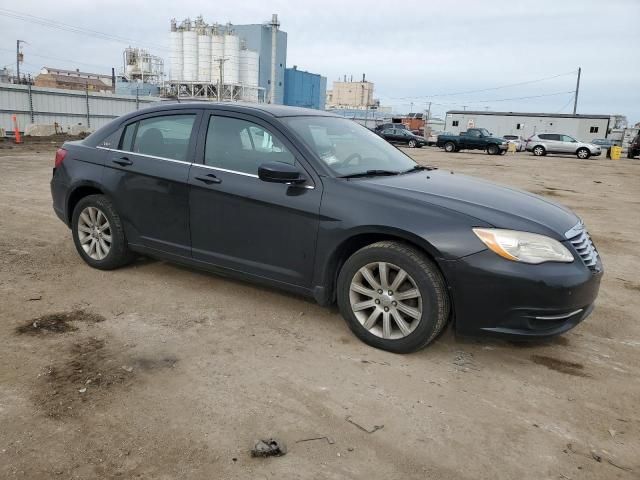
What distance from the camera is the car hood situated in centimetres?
338

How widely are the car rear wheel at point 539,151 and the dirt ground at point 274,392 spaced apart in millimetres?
33271

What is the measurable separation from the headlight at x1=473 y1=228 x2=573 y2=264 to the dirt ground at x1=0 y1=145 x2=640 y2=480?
78 centimetres

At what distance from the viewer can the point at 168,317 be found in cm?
407

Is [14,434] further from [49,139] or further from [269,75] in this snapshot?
[269,75]

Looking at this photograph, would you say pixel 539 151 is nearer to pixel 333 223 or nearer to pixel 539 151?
pixel 539 151

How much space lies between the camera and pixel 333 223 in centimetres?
365

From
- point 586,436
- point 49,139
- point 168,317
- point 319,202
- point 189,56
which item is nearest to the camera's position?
point 586,436

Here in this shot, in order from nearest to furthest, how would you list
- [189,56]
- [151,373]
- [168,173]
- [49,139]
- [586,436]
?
[586,436] → [151,373] → [168,173] → [49,139] → [189,56]

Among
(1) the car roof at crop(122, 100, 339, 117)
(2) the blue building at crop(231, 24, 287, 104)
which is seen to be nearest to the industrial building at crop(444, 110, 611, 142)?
(2) the blue building at crop(231, 24, 287, 104)

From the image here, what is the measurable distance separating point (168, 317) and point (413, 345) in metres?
1.89

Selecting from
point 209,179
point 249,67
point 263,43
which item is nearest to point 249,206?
point 209,179

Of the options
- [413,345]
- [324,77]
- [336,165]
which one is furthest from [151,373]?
[324,77]

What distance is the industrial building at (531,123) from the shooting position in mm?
57156

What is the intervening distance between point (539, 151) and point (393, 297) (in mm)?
35364
